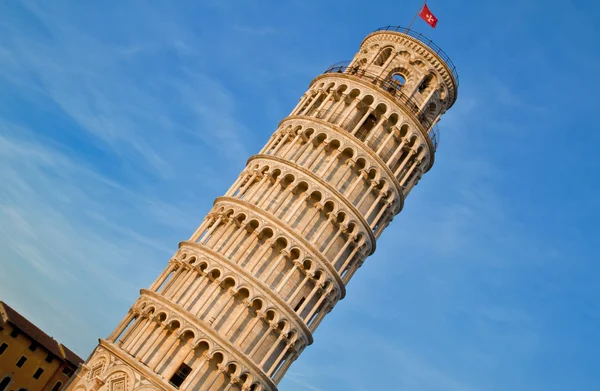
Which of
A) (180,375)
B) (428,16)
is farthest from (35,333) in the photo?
(428,16)

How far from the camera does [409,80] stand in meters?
42.6

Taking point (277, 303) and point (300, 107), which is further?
point (300, 107)

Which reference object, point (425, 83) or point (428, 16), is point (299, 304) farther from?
point (428, 16)

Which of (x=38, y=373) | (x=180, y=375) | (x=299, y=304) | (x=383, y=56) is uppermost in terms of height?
(x=383, y=56)

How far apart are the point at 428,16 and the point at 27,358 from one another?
4431cm

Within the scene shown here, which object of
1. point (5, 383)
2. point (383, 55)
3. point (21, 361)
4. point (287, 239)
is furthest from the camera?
point (21, 361)

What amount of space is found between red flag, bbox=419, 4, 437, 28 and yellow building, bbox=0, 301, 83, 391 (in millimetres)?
41970

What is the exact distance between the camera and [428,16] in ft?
146

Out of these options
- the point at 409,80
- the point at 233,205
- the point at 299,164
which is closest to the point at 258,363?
the point at 233,205

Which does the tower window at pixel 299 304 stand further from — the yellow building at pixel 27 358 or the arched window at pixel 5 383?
the arched window at pixel 5 383

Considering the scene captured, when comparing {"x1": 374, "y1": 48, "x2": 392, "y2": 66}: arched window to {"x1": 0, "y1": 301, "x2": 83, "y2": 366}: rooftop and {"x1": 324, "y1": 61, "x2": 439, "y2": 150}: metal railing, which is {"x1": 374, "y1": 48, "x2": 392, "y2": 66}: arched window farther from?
{"x1": 0, "y1": 301, "x2": 83, "y2": 366}: rooftop

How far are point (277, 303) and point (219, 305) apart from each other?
3.00 metres

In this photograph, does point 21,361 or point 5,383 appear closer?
point 5,383

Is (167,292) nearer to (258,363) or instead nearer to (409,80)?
(258,363)
